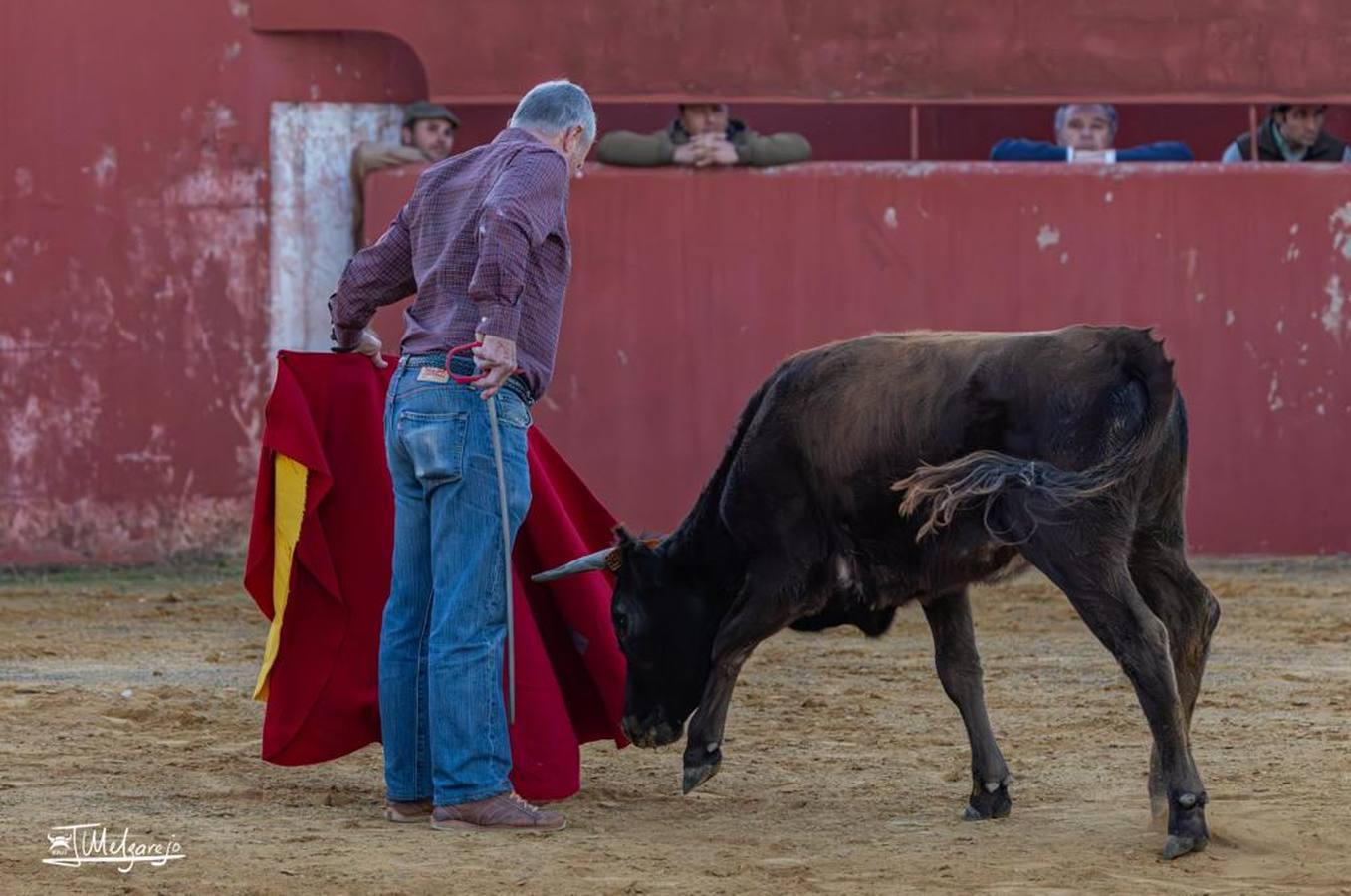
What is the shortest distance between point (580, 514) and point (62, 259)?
A: 5791 millimetres

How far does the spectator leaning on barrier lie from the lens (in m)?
11.4

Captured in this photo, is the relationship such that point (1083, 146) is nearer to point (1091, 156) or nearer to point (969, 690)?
point (1091, 156)

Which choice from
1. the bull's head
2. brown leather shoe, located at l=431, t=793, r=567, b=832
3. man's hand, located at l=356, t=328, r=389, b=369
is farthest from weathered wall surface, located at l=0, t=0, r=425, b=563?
brown leather shoe, located at l=431, t=793, r=567, b=832

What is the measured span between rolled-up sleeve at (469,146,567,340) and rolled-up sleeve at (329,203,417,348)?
35cm

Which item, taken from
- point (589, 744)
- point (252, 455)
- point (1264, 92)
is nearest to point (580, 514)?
point (589, 744)

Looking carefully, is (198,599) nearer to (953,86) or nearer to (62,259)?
(62,259)

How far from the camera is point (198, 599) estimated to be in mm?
9930

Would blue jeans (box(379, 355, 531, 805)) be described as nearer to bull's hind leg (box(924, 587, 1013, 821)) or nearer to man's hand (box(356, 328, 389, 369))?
man's hand (box(356, 328, 389, 369))

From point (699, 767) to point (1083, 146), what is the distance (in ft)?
22.1

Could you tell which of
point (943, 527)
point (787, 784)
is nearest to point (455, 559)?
point (943, 527)

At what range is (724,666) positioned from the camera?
558cm

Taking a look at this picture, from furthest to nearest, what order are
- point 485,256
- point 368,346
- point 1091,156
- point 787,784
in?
point 1091,156 < point 787,784 < point 368,346 < point 485,256

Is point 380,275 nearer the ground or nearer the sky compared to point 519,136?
nearer the ground

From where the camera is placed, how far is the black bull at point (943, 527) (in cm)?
496
